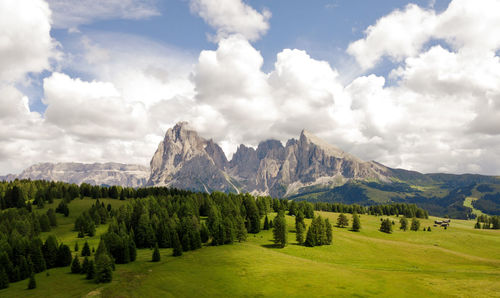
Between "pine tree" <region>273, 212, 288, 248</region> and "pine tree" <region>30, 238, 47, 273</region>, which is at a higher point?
"pine tree" <region>273, 212, 288, 248</region>

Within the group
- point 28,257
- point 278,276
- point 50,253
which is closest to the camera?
point 278,276

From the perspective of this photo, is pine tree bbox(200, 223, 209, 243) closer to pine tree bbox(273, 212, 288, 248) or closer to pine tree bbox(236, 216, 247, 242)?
pine tree bbox(236, 216, 247, 242)

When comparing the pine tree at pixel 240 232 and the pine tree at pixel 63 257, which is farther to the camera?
the pine tree at pixel 240 232

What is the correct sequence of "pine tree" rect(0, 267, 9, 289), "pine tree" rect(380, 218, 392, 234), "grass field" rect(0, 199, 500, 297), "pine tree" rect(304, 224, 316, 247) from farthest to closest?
"pine tree" rect(380, 218, 392, 234), "pine tree" rect(304, 224, 316, 247), "pine tree" rect(0, 267, 9, 289), "grass field" rect(0, 199, 500, 297)

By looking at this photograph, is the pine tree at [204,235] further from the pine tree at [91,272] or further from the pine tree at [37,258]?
the pine tree at [37,258]

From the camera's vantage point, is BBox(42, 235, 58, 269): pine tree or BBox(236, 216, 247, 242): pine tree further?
BBox(236, 216, 247, 242): pine tree

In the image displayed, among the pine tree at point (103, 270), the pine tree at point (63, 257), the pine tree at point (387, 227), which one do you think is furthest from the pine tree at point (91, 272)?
the pine tree at point (387, 227)

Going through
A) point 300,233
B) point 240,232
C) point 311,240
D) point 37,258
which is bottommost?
point 37,258

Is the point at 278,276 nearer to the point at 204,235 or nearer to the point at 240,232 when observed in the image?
the point at 240,232

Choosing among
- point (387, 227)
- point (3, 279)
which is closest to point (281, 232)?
point (3, 279)

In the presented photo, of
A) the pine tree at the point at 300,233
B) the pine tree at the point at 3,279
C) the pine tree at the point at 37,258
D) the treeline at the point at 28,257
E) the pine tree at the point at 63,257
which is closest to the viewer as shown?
the pine tree at the point at 3,279

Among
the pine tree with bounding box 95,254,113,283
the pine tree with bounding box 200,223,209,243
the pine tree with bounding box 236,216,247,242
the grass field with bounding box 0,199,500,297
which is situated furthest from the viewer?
the pine tree with bounding box 236,216,247,242

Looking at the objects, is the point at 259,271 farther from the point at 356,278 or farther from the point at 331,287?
the point at 356,278

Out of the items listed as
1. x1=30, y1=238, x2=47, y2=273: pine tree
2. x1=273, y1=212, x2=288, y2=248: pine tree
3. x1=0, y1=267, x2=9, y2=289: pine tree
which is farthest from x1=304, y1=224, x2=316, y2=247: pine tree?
x1=0, y1=267, x2=9, y2=289: pine tree
